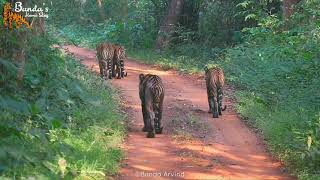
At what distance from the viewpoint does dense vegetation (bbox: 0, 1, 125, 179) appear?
6.64 m

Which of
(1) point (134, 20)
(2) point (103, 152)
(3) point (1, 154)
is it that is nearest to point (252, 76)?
(2) point (103, 152)

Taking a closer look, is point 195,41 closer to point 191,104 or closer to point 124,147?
point 191,104

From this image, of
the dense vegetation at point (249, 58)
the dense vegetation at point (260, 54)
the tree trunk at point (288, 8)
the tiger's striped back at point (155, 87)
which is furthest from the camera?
the tree trunk at point (288, 8)

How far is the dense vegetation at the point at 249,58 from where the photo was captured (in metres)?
8.98

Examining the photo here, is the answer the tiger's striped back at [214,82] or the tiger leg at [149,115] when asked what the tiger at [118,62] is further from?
the tiger leg at [149,115]

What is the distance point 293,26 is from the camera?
18188 millimetres

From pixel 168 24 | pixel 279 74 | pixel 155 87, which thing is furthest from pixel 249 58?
pixel 155 87

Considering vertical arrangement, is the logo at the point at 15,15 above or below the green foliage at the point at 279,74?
above

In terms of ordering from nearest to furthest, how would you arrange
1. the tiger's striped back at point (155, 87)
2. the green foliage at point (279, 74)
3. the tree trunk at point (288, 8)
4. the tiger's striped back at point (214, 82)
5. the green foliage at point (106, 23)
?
the green foliage at point (279, 74)
the tiger's striped back at point (155, 87)
the tiger's striped back at point (214, 82)
the tree trunk at point (288, 8)
the green foliage at point (106, 23)

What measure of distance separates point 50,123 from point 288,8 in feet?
40.7

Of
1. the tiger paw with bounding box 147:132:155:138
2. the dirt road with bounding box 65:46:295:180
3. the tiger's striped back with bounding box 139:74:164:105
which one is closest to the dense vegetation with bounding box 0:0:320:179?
the dirt road with bounding box 65:46:295:180

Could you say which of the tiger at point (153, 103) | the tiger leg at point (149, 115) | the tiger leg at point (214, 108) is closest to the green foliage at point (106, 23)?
the tiger leg at point (214, 108)

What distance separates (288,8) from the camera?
18.3 meters

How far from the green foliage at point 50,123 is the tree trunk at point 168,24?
36.8ft
